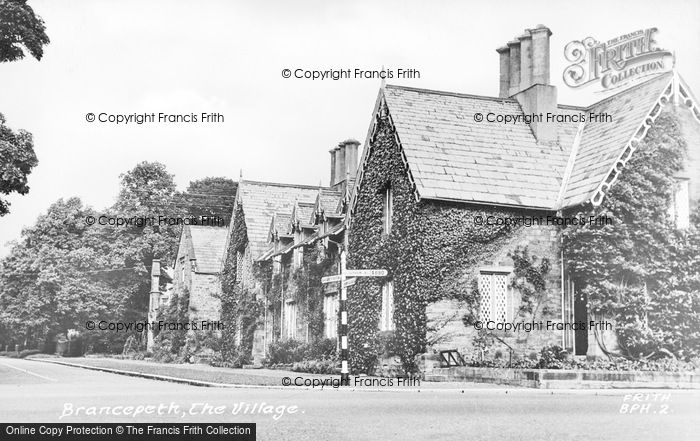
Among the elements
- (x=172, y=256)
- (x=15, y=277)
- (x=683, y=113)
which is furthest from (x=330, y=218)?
(x=15, y=277)

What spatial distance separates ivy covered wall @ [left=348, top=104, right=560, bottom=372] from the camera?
2717 cm

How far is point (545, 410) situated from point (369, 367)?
51.1 feet

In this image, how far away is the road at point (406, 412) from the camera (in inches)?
452

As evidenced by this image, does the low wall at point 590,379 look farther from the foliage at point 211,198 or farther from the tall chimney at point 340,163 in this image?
the foliage at point 211,198

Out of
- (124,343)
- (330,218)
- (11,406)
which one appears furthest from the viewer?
(124,343)

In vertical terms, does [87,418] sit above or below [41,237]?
below

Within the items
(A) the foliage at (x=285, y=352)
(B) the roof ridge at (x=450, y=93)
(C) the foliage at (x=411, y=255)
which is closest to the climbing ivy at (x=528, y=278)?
(C) the foliage at (x=411, y=255)

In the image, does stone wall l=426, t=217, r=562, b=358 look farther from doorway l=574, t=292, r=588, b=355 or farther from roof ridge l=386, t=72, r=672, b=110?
roof ridge l=386, t=72, r=672, b=110

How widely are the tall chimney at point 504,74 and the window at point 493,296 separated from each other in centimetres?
881

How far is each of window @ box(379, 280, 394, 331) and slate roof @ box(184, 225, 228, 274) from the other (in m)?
25.6

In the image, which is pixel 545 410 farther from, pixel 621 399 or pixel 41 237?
pixel 41 237

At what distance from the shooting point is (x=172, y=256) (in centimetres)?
6209

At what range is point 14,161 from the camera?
2211cm

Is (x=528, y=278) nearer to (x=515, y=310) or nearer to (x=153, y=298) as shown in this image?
(x=515, y=310)
